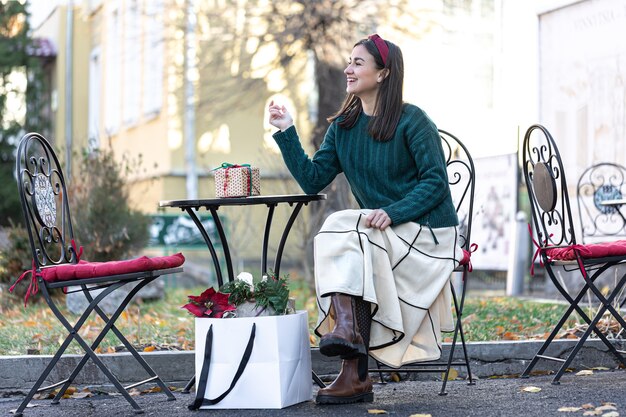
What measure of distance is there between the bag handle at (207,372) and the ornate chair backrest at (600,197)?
5.04m

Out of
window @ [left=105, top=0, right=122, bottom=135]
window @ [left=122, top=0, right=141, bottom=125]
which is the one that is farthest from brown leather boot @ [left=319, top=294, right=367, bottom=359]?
window @ [left=105, top=0, right=122, bottom=135]

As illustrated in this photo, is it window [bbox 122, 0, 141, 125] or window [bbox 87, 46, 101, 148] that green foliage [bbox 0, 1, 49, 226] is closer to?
window [bbox 87, 46, 101, 148]

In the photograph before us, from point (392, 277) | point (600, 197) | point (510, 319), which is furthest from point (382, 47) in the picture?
point (600, 197)

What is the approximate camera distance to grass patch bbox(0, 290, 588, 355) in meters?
5.84

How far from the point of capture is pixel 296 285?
11.4m

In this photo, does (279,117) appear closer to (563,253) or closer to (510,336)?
(563,253)

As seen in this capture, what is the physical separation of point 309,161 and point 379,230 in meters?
0.62

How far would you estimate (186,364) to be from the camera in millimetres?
5258

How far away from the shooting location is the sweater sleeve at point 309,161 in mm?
4824

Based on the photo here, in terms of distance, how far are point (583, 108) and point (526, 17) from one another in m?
1.33

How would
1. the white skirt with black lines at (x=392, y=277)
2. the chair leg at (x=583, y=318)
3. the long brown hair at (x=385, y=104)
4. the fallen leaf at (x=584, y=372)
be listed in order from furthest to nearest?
the fallen leaf at (x=584, y=372)
the chair leg at (x=583, y=318)
the long brown hair at (x=385, y=104)
the white skirt with black lines at (x=392, y=277)

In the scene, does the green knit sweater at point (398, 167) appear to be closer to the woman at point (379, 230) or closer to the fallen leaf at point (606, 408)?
the woman at point (379, 230)

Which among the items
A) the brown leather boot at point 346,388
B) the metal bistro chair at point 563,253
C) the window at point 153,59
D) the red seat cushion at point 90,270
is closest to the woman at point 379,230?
the brown leather boot at point 346,388

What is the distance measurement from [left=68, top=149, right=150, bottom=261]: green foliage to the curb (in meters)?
Answer: 3.61
